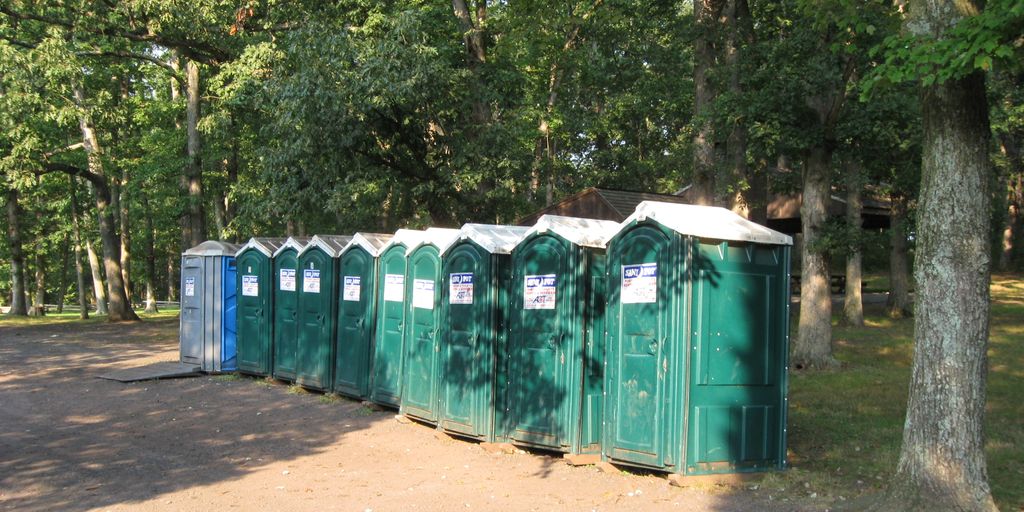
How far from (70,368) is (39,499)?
992cm

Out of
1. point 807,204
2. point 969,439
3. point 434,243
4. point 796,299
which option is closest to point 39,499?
point 434,243

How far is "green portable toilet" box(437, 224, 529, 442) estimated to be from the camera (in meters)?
9.20

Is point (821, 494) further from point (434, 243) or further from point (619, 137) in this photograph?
point (619, 137)

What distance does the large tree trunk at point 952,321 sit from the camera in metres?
6.27

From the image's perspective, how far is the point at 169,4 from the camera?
1997 centimetres

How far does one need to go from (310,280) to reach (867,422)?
7.56 m

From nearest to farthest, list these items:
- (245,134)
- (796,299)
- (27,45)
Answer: (27,45), (245,134), (796,299)

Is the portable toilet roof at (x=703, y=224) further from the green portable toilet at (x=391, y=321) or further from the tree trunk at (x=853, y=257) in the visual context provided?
the tree trunk at (x=853, y=257)

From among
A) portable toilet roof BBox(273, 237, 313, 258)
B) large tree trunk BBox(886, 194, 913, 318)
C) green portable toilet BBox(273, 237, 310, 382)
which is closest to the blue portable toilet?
green portable toilet BBox(273, 237, 310, 382)

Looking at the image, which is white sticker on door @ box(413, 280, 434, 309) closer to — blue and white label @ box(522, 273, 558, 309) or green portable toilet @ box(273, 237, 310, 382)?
blue and white label @ box(522, 273, 558, 309)

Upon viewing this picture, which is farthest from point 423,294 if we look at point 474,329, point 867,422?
point 867,422

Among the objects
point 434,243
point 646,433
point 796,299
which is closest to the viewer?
point 646,433

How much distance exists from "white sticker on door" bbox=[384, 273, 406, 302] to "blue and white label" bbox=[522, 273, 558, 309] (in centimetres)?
238

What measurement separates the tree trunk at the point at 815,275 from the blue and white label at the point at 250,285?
860cm
